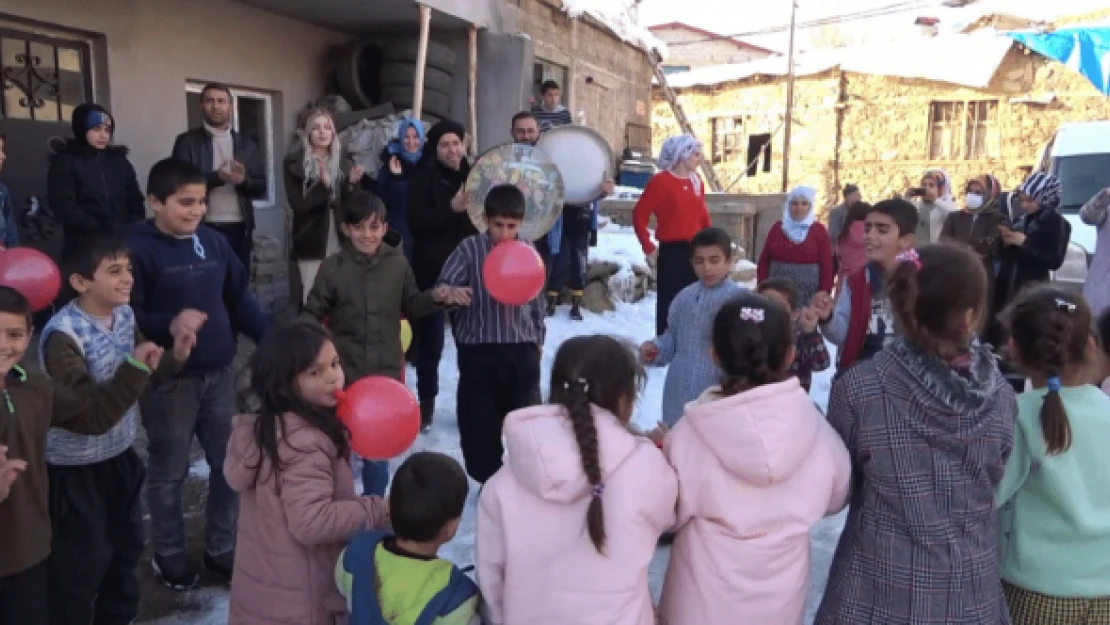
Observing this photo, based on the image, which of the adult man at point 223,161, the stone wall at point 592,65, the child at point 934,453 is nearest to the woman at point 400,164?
the adult man at point 223,161

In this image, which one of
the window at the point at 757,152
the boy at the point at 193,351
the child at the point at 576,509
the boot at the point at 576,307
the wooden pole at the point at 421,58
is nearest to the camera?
the child at the point at 576,509

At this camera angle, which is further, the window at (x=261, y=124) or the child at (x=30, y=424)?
the window at (x=261, y=124)

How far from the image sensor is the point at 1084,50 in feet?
53.8

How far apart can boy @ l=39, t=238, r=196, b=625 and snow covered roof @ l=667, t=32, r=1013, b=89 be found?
20.8 m

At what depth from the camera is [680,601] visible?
6.54 ft

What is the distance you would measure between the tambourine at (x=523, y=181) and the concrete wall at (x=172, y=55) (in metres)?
3.49

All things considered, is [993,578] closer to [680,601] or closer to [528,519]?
[680,601]

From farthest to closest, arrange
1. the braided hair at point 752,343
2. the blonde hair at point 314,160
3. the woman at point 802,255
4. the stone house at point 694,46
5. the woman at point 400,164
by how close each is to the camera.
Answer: the stone house at point 694,46, the woman at point 802,255, the woman at point 400,164, the blonde hair at point 314,160, the braided hair at point 752,343

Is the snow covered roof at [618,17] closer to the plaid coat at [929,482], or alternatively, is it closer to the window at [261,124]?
the window at [261,124]

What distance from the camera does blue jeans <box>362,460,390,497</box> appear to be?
3555 millimetres

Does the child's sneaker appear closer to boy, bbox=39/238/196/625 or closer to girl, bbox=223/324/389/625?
boy, bbox=39/238/196/625

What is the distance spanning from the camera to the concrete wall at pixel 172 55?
6109 millimetres

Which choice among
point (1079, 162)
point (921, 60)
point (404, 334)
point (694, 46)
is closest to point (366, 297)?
point (404, 334)

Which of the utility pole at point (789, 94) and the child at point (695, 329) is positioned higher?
the utility pole at point (789, 94)
